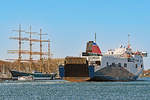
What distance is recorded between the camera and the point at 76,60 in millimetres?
93625

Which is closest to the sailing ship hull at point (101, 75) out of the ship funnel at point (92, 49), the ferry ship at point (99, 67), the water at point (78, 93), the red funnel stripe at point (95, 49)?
the ferry ship at point (99, 67)

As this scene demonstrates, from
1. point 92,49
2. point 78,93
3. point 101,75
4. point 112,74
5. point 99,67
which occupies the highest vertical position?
point 92,49

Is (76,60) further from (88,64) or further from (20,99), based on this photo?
(20,99)

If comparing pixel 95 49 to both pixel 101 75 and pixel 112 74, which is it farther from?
pixel 101 75

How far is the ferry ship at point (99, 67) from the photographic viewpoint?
94625mm

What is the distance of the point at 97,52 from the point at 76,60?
34.9 feet

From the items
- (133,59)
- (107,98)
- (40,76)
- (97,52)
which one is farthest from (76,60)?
(40,76)

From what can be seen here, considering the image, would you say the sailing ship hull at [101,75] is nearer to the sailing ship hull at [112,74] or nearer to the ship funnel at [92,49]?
the sailing ship hull at [112,74]

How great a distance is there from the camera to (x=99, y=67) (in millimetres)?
96000

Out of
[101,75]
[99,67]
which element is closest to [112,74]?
[101,75]

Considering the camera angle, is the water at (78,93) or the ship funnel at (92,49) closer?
the water at (78,93)

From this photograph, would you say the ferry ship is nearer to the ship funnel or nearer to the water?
the ship funnel

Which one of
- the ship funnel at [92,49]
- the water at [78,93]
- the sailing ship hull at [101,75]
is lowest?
the water at [78,93]

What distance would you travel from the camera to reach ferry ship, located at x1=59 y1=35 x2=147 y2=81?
94.6 metres
